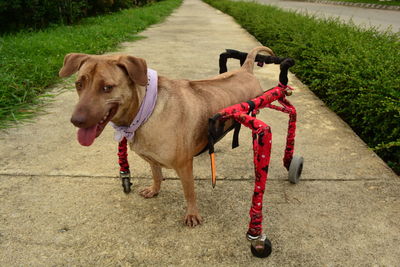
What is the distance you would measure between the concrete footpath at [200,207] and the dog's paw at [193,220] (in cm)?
4

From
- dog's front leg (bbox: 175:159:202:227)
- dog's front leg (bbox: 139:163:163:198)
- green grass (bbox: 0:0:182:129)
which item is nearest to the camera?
dog's front leg (bbox: 175:159:202:227)

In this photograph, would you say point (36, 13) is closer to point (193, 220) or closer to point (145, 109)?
point (145, 109)

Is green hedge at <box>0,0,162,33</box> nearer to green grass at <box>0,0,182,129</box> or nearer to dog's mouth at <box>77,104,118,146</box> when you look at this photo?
green grass at <box>0,0,182,129</box>

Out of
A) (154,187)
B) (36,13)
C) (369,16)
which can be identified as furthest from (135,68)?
(369,16)

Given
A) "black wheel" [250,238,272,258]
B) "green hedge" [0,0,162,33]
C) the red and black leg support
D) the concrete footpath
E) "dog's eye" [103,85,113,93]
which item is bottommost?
the concrete footpath

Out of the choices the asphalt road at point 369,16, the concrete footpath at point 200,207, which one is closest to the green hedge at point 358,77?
the concrete footpath at point 200,207

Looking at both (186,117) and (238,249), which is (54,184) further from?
(238,249)

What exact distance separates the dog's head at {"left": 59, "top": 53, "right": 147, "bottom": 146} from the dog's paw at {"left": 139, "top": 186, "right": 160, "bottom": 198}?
872 mm

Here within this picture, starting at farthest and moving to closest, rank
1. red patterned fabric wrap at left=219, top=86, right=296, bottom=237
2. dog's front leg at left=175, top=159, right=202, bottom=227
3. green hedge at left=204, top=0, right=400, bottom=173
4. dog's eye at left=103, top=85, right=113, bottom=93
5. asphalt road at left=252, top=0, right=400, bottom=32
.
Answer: asphalt road at left=252, top=0, right=400, bottom=32
green hedge at left=204, top=0, right=400, bottom=173
dog's front leg at left=175, top=159, right=202, bottom=227
red patterned fabric wrap at left=219, top=86, right=296, bottom=237
dog's eye at left=103, top=85, right=113, bottom=93

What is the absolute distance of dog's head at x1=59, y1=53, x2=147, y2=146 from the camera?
1.86 m

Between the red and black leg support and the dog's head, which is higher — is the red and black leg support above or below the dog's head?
below

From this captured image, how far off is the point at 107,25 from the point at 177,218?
899 cm

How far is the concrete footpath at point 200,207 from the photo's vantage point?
7.09 ft

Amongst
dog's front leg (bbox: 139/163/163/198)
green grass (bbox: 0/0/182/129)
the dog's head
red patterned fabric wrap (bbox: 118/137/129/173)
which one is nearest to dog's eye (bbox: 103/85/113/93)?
the dog's head
